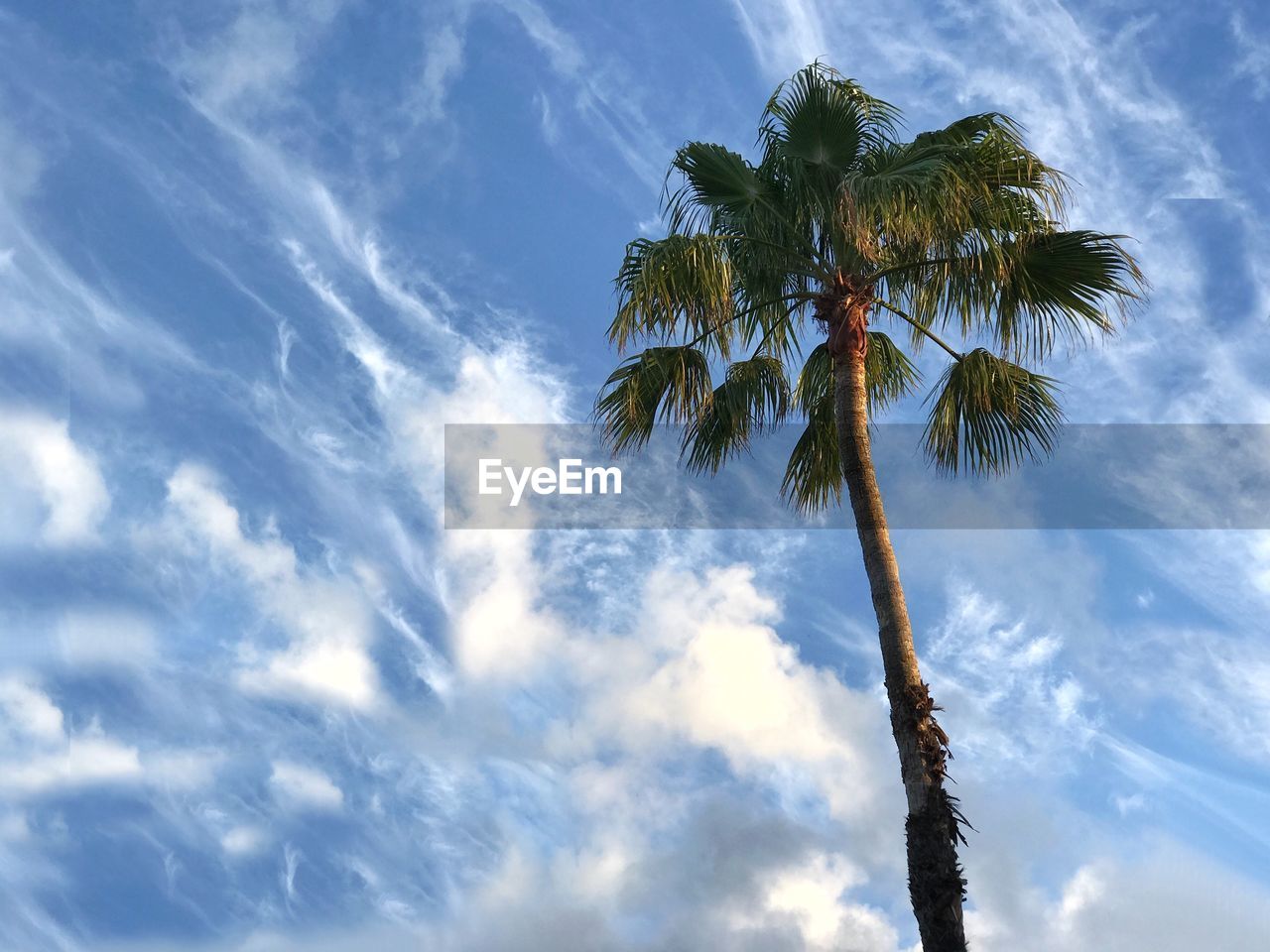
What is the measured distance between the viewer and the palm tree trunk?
12.4 metres

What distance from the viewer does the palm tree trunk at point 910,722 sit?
488 inches

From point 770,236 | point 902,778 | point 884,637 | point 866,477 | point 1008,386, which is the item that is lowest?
point 902,778

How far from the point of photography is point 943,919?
485 inches

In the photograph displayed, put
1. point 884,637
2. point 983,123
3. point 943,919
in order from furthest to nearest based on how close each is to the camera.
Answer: point 983,123 < point 884,637 < point 943,919

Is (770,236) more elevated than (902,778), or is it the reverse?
(770,236)

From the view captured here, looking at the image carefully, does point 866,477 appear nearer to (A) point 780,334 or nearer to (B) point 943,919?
(A) point 780,334

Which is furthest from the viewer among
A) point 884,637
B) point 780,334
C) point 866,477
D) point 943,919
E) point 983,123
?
point 780,334

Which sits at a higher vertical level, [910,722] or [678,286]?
[678,286]

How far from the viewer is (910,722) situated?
42.8ft

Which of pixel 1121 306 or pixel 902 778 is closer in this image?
pixel 902 778

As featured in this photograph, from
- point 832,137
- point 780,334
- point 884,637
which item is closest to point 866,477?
point 884,637

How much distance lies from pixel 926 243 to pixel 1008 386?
2297 mm

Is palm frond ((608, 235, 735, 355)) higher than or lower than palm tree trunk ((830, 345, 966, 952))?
higher

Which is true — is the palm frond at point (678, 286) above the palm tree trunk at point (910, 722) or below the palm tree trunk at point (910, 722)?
above
